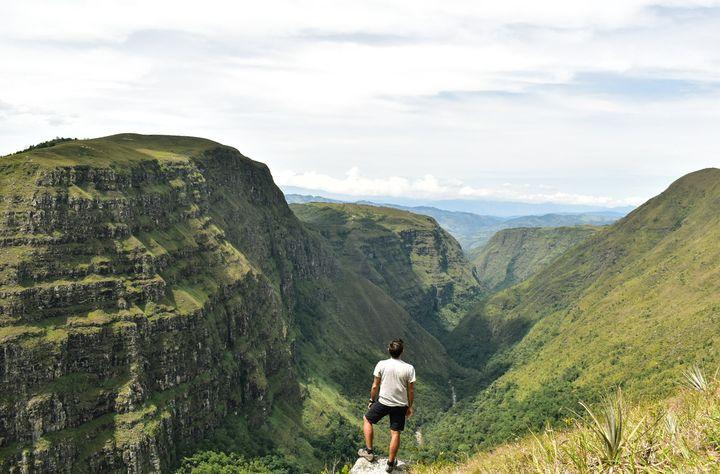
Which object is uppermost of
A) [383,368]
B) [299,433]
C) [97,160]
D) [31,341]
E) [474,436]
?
[97,160]

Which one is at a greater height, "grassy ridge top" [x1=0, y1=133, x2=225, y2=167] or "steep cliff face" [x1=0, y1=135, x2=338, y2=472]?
"grassy ridge top" [x1=0, y1=133, x2=225, y2=167]

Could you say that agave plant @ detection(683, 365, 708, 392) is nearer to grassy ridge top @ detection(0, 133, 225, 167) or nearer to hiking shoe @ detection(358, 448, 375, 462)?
hiking shoe @ detection(358, 448, 375, 462)

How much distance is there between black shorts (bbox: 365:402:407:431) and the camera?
20756 mm

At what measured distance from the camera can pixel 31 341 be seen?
10612 cm

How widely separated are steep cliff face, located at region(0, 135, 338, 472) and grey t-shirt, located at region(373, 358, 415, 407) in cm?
10986

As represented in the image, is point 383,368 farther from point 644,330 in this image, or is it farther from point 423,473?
point 644,330

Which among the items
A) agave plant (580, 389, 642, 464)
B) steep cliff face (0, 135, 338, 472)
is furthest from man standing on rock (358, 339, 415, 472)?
steep cliff face (0, 135, 338, 472)

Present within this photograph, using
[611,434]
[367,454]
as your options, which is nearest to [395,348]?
[367,454]

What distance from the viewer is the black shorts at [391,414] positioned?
2076cm

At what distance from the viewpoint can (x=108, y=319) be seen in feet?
403

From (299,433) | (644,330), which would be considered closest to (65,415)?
(299,433)

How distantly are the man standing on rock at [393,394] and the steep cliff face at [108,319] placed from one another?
109 meters

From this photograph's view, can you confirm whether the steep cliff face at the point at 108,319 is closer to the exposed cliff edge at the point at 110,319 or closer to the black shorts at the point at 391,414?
the exposed cliff edge at the point at 110,319

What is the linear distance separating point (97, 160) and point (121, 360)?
196 feet
